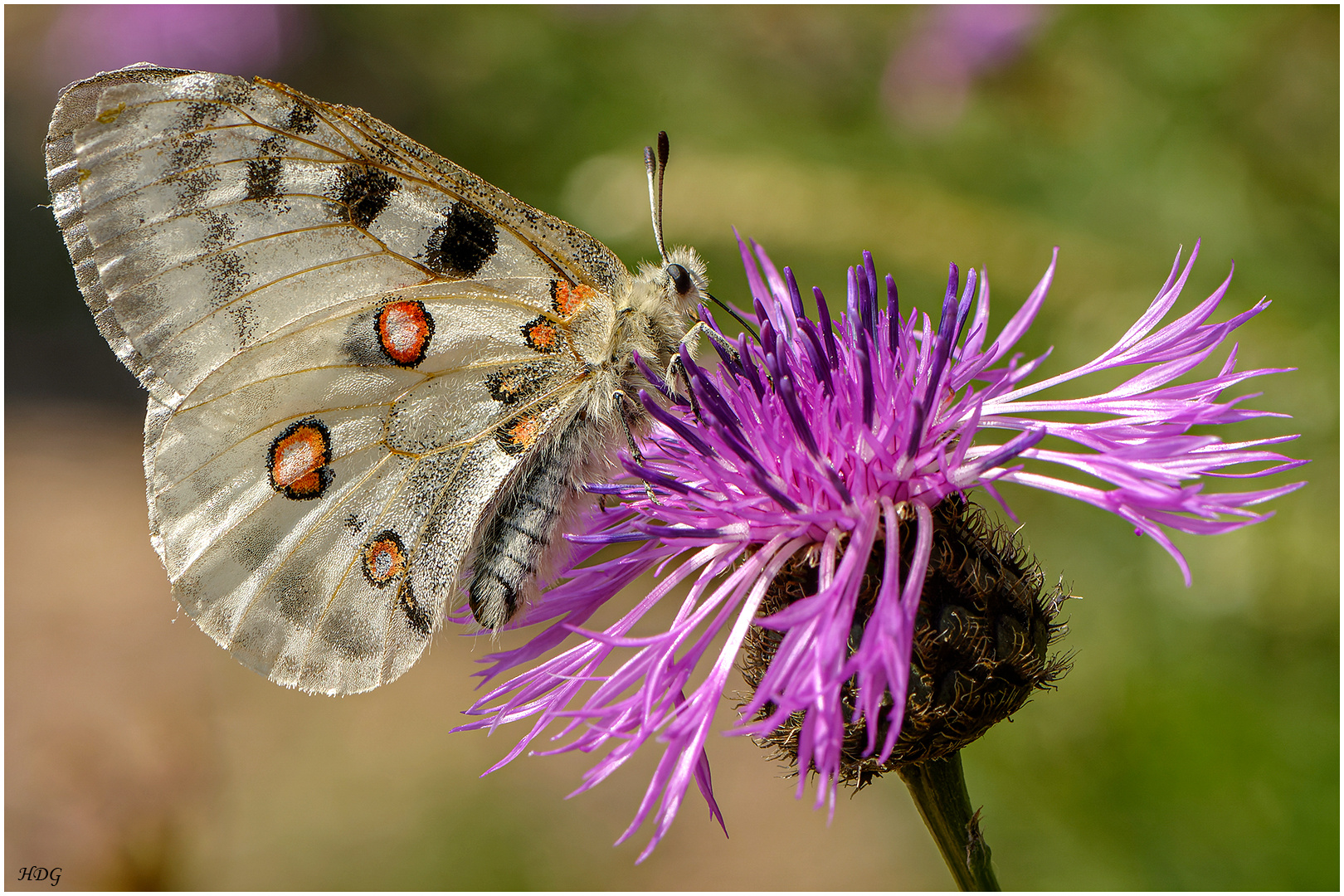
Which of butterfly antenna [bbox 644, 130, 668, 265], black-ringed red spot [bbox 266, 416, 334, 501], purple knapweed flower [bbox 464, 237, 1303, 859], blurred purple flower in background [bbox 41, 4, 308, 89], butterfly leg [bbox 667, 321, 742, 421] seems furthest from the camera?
blurred purple flower in background [bbox 41, 4, 308, 89]

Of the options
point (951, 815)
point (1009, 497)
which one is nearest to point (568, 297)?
point (951, 815)

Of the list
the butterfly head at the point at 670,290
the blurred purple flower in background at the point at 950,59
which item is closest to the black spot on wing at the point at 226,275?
the butterfly head at the point at 670,290

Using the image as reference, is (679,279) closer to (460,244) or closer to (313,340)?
(460,244)

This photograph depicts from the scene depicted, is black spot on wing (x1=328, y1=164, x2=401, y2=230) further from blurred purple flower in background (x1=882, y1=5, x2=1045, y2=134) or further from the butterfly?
blurred purple flower in background (x1=882, y1=5, x2=1045, y2=134)

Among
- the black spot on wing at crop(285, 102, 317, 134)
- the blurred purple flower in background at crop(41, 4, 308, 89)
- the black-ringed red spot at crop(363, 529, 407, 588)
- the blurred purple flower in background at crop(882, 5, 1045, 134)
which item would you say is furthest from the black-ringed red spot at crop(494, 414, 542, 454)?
the blurred purple flower in background at crop(41, 4, 308, 89)

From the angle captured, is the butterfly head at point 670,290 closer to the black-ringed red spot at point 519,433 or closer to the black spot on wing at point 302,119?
the black-ringed red spot at point 519,433
